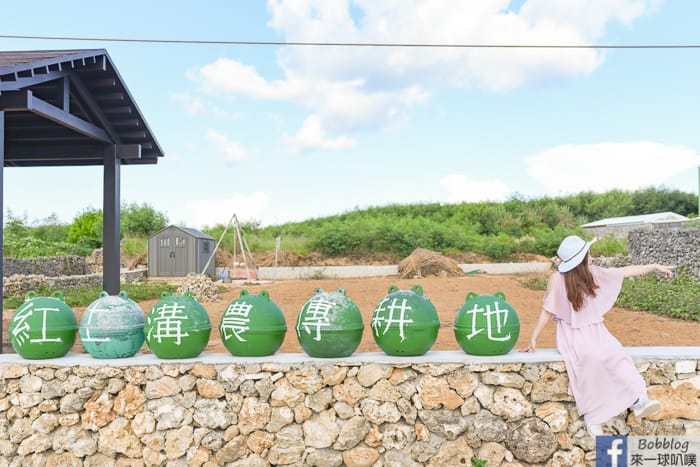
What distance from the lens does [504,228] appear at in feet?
96.9

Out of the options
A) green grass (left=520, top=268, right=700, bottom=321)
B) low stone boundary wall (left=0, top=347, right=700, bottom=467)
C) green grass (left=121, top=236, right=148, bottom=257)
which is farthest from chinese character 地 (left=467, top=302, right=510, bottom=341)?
green grass (left=121, top=236, right=148, bottom=257)

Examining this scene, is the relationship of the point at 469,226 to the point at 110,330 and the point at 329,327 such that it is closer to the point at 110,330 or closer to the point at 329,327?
the point at 329,327

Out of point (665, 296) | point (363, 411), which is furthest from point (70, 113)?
point (665, 296)

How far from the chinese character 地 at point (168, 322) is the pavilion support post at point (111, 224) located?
5.32 m

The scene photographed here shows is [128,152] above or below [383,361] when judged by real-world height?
above

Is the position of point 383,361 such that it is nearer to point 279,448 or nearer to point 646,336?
point 279,448

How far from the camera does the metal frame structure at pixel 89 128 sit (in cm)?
755

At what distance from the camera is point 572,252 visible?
3.90 metres

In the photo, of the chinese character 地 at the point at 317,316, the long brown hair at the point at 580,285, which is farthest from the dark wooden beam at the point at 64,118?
the long brown hair at the point at 580,285

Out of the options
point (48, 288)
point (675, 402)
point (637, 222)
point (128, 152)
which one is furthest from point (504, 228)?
point (675, 402)

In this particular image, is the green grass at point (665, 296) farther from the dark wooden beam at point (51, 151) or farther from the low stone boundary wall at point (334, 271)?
the dark wooden beam at point (51, 151)

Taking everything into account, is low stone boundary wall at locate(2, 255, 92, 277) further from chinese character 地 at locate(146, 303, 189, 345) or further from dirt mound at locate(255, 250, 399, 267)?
chinese character 地 at locate(146, 303, 189, 345)

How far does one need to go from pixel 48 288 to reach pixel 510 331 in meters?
14.8

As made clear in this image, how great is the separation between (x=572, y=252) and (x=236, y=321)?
226cm
